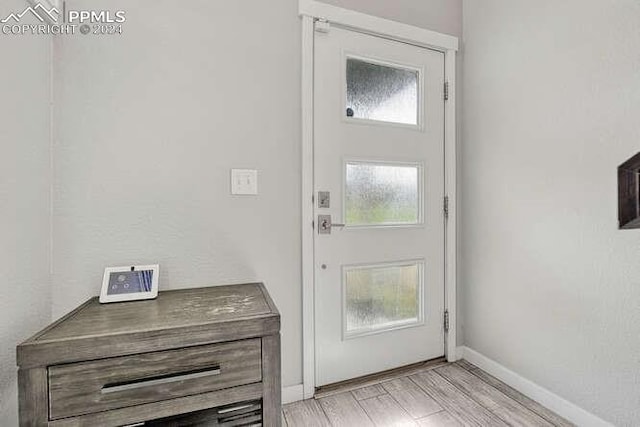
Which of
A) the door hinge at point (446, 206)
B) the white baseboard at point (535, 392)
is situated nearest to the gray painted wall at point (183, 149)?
the door hinge at point (446, 206)

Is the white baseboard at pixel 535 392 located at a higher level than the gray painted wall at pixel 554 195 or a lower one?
lower

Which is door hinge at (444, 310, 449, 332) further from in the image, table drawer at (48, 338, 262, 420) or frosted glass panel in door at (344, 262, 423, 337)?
table drawer at (48, 338, 262, 420)

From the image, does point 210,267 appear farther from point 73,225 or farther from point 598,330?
point 598,330

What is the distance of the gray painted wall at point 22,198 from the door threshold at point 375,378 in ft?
4.38

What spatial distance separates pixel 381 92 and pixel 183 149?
121 centimetres

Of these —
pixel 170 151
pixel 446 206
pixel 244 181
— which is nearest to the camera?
pixel 170 151

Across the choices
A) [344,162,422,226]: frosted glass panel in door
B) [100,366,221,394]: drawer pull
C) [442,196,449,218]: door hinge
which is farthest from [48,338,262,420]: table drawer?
[442,196,449,218]: door hinge

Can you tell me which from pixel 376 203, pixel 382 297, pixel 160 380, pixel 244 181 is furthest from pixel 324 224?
pixel 160 380

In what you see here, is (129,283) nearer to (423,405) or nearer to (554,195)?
(423,405)

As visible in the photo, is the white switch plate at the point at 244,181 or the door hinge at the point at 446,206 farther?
the door hinge at the point at 446,206

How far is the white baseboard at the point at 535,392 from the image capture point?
1.44 m

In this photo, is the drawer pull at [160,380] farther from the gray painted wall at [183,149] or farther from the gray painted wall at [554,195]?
the gray painted wall at [554,195]

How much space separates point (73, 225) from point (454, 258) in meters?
2.15

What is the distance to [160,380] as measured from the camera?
970 mm
